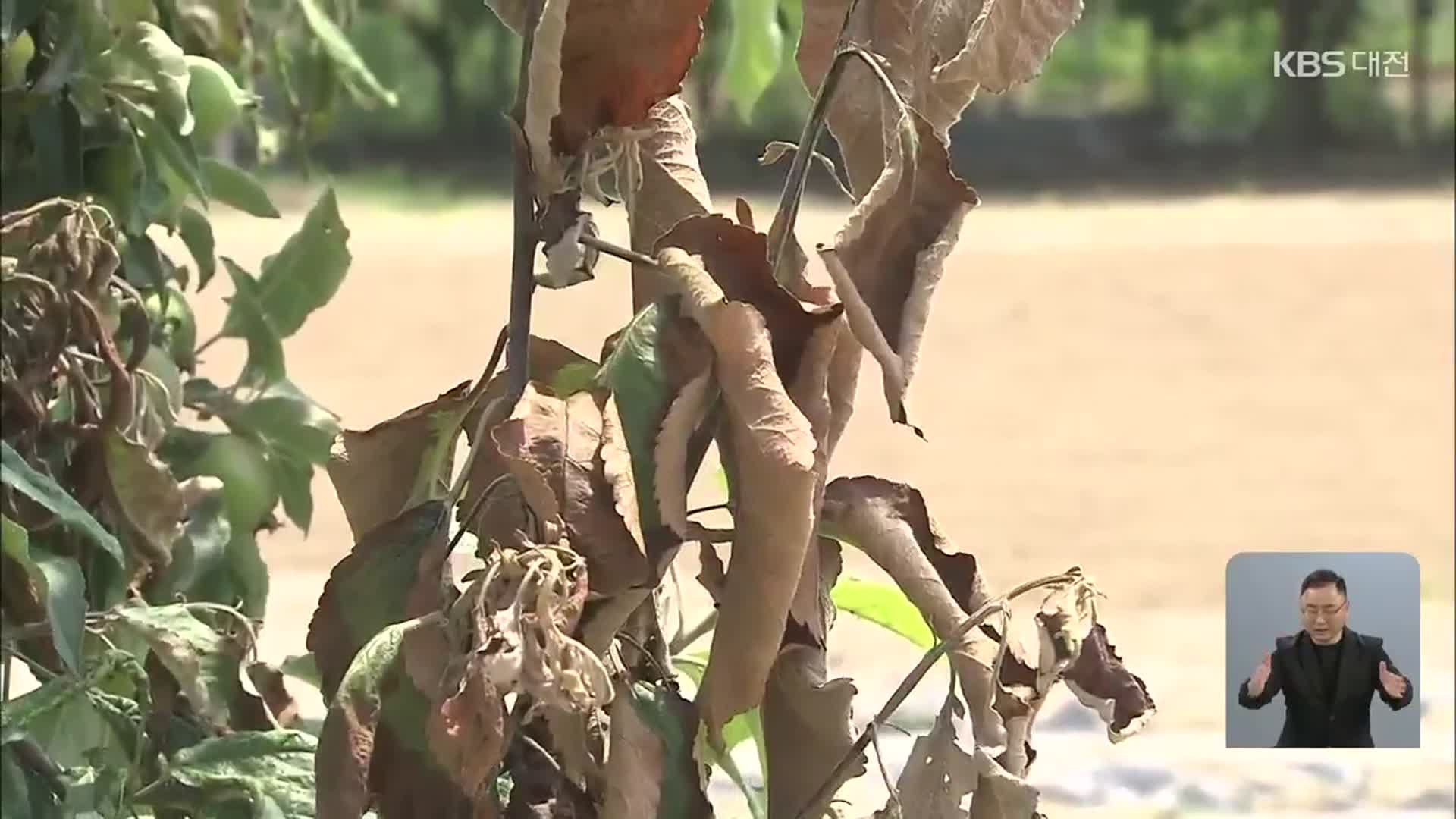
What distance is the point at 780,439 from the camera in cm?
47

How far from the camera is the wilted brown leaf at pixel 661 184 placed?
22.0 inches

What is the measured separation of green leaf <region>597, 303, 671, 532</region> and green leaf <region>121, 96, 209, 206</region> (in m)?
0.39

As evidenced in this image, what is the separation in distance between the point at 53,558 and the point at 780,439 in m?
0.33

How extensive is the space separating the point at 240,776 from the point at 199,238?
1.26ft

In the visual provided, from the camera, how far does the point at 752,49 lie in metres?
0.86

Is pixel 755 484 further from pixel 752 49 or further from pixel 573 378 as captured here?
pixel 752 49

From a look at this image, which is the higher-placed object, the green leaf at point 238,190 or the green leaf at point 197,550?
the green leaf at point 238,190

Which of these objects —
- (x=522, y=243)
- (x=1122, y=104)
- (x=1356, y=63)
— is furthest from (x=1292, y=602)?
(x=1122, y=104)

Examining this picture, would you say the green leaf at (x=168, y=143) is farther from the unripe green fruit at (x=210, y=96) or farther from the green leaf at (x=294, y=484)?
the green leaf at (x=294, y=484)

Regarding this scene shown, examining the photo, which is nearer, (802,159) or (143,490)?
(802,159)

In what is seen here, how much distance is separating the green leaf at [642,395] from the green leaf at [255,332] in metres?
0.48

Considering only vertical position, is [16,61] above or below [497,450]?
above

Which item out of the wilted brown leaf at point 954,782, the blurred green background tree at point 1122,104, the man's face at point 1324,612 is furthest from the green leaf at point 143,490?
the blurred green background tree at point 1122,104

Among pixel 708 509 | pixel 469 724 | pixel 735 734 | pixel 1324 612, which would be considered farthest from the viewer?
pixel 1324 612
